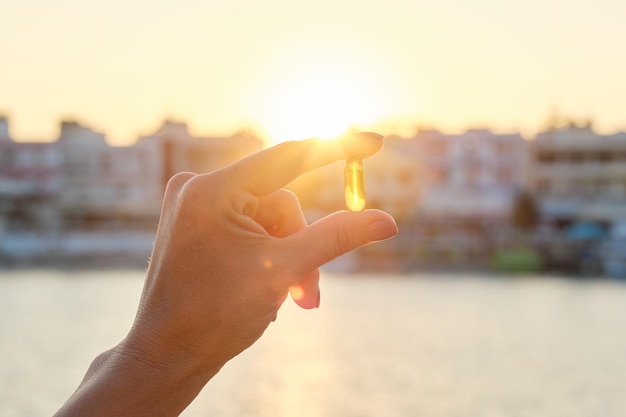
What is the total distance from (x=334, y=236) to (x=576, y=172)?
56641mm

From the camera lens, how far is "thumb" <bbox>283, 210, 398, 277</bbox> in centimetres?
140

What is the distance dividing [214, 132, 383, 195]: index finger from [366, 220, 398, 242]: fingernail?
0.09m

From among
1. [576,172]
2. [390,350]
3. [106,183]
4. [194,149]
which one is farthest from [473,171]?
[390,350]

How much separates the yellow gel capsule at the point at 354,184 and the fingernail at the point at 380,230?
0.04m

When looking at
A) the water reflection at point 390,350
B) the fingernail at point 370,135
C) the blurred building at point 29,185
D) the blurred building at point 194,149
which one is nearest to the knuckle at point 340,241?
the fingernail at point 370,135

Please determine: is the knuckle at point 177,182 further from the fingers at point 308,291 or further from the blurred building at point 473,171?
the blurred building at point 473,171

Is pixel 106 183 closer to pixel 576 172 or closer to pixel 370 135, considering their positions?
pixel 576 172

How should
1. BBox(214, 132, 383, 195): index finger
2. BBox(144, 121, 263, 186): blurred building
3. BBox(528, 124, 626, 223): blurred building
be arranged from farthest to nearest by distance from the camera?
BBox(144, 121, 263, 186): blurred building < BBox(528, 124, 626, 223): blurred building < BBox(214, 132, 383, 195): index finger

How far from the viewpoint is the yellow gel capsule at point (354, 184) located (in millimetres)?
1382

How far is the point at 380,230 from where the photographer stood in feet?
4.55

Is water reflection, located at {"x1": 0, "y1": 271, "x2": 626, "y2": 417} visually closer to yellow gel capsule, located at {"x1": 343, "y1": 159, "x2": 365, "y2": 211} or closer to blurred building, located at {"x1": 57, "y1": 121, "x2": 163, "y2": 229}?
blurred building, located at {"x1": 57, "y1": 121, "x2": 163, "y2": 229}

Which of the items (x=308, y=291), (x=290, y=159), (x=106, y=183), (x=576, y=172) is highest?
(x=290, y=159)

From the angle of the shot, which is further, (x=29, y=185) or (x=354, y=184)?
(x=29, y=185)

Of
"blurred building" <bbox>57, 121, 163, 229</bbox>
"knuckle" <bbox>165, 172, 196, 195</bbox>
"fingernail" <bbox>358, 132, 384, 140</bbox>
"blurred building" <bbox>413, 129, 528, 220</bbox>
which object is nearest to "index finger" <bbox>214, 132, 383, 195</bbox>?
"fingernail" <bbox>358, 132, 384, 140</bbox>
